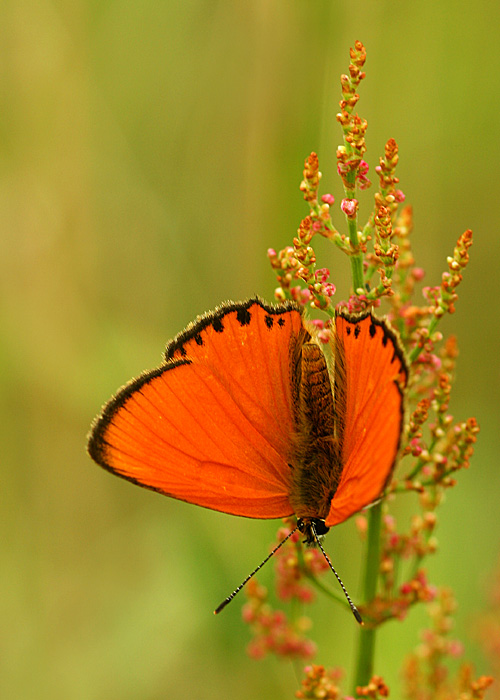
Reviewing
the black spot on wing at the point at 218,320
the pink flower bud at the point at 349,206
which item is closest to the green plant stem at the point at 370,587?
the black spot on wing at the point at 218,320

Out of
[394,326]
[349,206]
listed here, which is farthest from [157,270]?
[349,206]

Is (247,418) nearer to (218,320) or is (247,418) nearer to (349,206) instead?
(218,320)

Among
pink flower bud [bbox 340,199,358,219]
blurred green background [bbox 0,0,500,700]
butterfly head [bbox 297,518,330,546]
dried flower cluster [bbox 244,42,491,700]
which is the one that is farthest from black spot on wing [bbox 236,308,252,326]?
blurred green background [bbox 0,0,500,700]

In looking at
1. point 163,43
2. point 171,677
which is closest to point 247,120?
point 163,43

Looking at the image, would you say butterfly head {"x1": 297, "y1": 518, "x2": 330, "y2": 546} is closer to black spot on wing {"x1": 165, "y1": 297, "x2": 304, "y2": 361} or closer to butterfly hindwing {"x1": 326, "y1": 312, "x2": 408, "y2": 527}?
butterfly hindwing {"x1": 326, "y1": 312, "x2": 408, "y2": 527}

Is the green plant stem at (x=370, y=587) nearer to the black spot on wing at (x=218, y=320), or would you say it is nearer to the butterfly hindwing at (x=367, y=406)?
the butterfly hindwing at (x=367, y=406)
